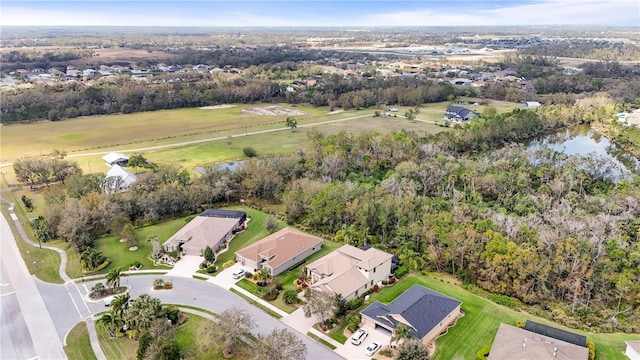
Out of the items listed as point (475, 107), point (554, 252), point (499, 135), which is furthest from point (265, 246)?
point (475, 107)

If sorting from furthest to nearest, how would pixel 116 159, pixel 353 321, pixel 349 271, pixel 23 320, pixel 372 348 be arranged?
pixel 116 159 < pixel 349 271 < pixel 23 320 < pixel 353 321 < pixel 372 348

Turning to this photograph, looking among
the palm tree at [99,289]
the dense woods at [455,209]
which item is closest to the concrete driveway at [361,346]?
the dense woods at [455,209]

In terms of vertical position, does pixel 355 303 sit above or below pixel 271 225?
below

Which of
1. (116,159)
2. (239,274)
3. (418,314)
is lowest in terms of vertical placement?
(239,274)

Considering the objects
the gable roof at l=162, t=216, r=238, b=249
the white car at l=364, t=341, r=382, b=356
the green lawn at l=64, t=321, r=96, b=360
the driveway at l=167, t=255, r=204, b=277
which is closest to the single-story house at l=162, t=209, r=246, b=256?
the gable roof at l=162, t=216, r=238, b=249

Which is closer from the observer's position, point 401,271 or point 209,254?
point 401,271

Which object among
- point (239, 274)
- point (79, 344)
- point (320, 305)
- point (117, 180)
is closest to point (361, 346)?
point (320, 305)

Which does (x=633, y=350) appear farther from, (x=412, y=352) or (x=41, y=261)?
(x=41, y=261)
